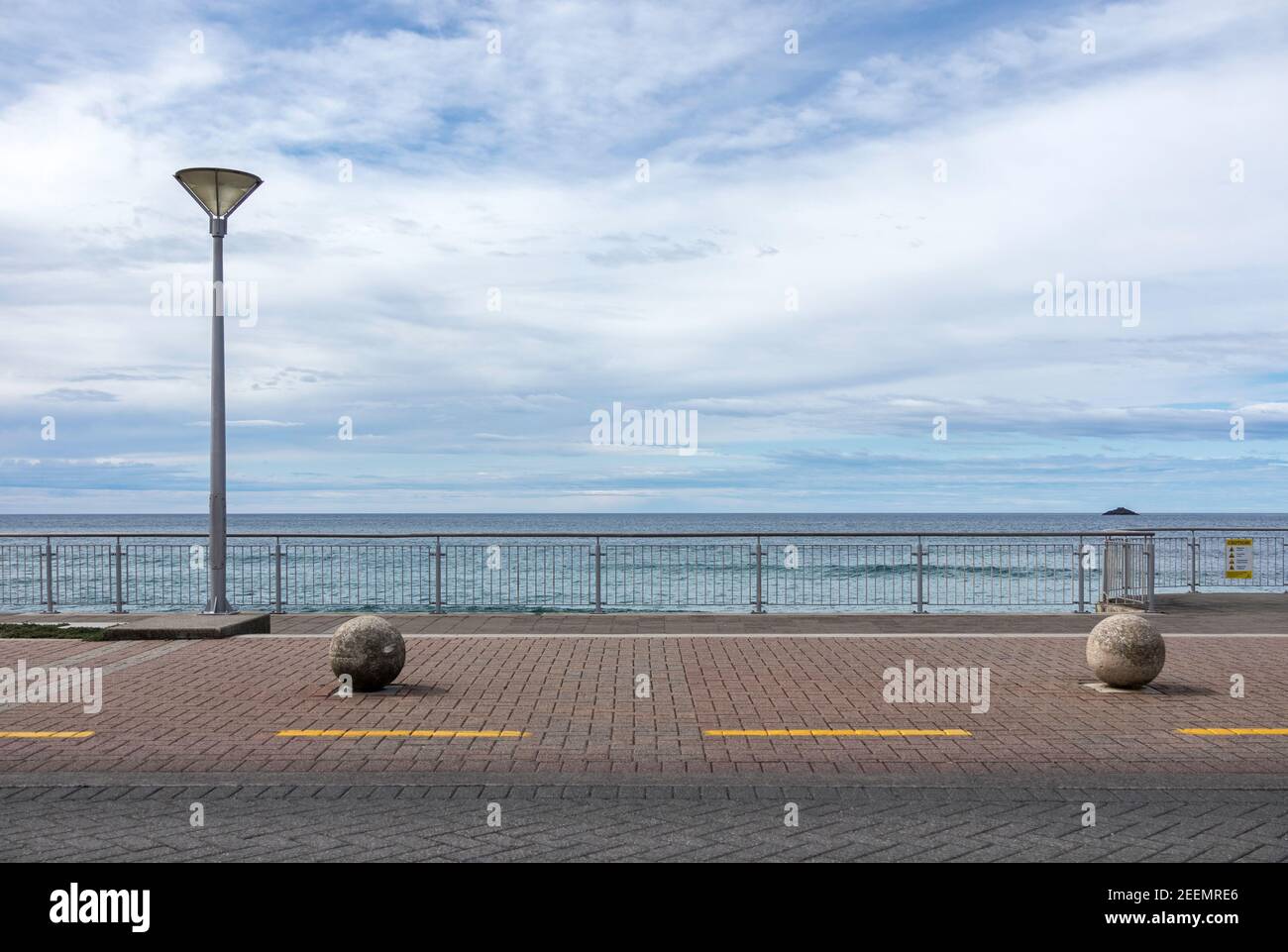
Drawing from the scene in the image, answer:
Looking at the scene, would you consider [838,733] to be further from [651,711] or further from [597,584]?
[597,584]

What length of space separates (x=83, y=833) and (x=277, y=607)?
446 inches

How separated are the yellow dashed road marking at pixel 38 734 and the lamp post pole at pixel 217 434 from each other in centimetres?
609

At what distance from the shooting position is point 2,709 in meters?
8.76

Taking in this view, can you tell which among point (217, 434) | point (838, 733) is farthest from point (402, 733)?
point (217, 434)

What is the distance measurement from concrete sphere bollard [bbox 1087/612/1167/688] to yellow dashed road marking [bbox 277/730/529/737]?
5.17 m

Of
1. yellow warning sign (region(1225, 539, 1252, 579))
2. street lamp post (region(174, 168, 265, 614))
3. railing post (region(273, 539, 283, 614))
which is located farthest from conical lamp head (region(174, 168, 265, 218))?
yellow warning sign (region(1225, 539, 1252, 579))

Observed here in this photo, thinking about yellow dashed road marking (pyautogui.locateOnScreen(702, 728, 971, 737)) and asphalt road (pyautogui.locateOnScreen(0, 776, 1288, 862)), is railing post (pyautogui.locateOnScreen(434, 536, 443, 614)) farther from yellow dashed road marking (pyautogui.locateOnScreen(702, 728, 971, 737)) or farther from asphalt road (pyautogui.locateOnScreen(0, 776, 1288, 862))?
asphalt road (pyautogui.locateOnScreen(0, 776, 1288, 862))

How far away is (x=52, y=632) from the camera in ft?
45.0

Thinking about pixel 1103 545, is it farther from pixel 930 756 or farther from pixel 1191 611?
pixel 930 756

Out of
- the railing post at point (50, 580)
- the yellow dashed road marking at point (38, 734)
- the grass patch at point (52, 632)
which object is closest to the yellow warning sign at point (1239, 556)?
the yellow dashed road marking at point (38, 734)

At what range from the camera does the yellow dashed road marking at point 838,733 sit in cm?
765

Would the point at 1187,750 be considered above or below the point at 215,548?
below

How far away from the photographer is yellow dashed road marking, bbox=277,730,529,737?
7660 millimetres

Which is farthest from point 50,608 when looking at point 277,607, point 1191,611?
point 1191,611
